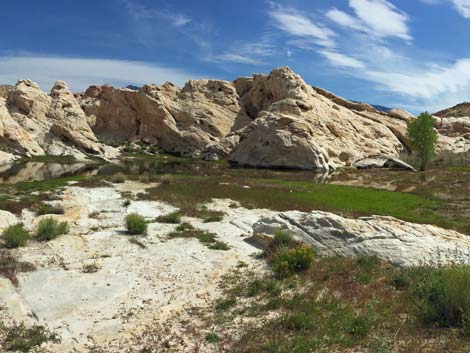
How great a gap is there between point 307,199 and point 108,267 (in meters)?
21.2

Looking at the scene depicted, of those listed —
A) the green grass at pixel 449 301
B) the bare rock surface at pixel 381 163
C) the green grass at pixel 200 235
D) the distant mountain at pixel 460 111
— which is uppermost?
the distant mountain at pixel 460 111

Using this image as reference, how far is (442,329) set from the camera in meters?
8.82

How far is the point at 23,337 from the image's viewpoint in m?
9.54

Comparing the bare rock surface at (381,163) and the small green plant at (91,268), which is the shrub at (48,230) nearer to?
the small green plant at (91,268)

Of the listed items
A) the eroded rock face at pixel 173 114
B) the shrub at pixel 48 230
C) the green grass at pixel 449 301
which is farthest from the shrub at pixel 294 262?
the eroded rock face at pixel 173 114

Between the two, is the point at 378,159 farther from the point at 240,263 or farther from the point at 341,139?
the point at 240,263

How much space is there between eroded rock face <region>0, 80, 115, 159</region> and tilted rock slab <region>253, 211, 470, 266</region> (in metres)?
74.5

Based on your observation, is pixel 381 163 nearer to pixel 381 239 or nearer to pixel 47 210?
pixel 381 239

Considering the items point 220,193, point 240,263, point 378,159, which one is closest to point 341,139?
point 378,159

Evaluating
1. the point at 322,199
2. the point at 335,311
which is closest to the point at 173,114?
the point at 322,199

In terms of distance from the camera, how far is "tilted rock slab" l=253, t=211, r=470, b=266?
13898mm

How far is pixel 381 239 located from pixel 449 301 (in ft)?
19.9

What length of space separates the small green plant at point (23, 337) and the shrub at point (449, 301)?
335 inches

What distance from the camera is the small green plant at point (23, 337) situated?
9.16m
